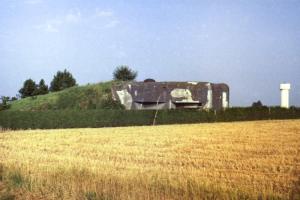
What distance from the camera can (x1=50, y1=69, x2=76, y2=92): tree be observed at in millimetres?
80750

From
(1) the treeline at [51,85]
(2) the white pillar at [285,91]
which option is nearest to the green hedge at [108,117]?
(2) the white pillar at [285,91]

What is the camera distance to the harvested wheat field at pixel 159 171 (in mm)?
11055

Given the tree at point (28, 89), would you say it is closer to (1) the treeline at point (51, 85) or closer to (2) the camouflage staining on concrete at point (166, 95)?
(1) the treeline at point (51, 85)

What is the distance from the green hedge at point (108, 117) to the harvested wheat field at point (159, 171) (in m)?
21.8

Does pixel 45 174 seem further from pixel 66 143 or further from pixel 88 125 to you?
pixel 88 125

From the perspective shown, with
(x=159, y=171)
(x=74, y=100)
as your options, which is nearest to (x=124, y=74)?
(x=74, y=100)

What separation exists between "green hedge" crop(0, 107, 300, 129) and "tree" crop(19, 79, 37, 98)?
34033mm

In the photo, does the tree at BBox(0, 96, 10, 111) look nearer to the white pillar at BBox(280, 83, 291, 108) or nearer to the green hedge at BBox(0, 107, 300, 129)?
the green hedge at BBox(0, 107, 300, 129)

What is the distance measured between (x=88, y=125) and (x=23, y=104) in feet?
58.9

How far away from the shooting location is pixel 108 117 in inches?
1812

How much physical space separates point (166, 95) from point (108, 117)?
10.1m

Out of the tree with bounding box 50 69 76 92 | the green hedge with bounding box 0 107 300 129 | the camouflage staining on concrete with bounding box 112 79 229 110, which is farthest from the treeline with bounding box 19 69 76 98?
the green hedge with bounding box 0 107 300 129

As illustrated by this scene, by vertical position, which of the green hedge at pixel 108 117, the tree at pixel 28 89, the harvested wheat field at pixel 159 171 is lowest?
the harvested wheat field at pixel 159 171

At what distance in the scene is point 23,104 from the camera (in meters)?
60.3
